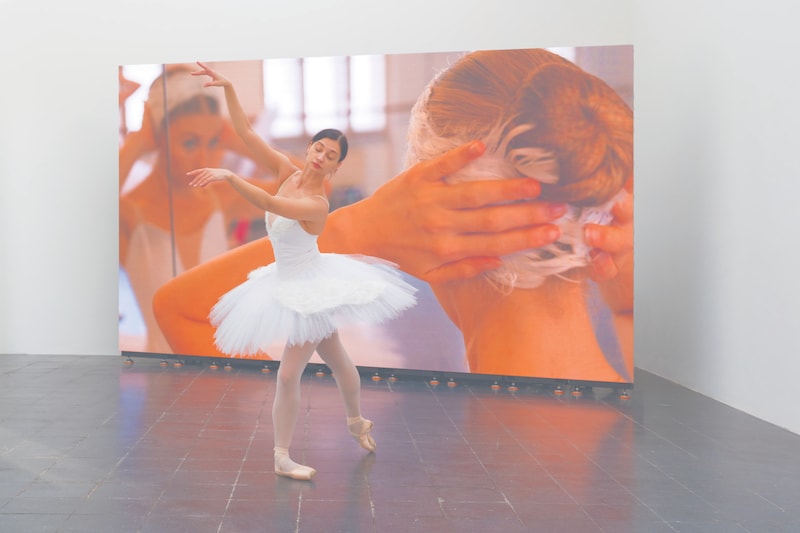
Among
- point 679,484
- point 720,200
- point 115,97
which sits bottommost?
point 679,484

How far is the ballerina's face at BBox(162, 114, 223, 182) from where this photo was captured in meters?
7.31

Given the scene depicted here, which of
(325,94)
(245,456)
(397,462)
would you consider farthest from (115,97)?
(397,462)

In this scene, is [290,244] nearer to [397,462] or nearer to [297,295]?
[297,295]

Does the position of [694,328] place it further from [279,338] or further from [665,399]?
[279,338]

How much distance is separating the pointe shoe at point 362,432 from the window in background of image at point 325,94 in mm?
3110

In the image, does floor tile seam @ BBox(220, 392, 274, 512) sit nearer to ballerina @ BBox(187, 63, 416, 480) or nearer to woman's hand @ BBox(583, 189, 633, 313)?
ballerina @ BBox(187, 63, 416, 480)

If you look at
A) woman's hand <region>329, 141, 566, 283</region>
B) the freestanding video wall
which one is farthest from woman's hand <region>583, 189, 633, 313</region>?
woman's hand <region>329, 141, 566, 283</region>

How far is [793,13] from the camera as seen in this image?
522cm

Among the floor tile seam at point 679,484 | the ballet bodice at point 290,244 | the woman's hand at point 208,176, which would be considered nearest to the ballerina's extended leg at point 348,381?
the ballet bodice at point 290,244

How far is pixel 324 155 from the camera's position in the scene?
4031 millimetres

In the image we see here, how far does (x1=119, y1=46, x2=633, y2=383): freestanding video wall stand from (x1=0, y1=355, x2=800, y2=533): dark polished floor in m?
0.54

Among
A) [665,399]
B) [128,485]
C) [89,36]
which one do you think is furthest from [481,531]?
[89,36]

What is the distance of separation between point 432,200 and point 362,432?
103 inches

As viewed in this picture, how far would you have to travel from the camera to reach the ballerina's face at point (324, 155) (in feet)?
13.2
